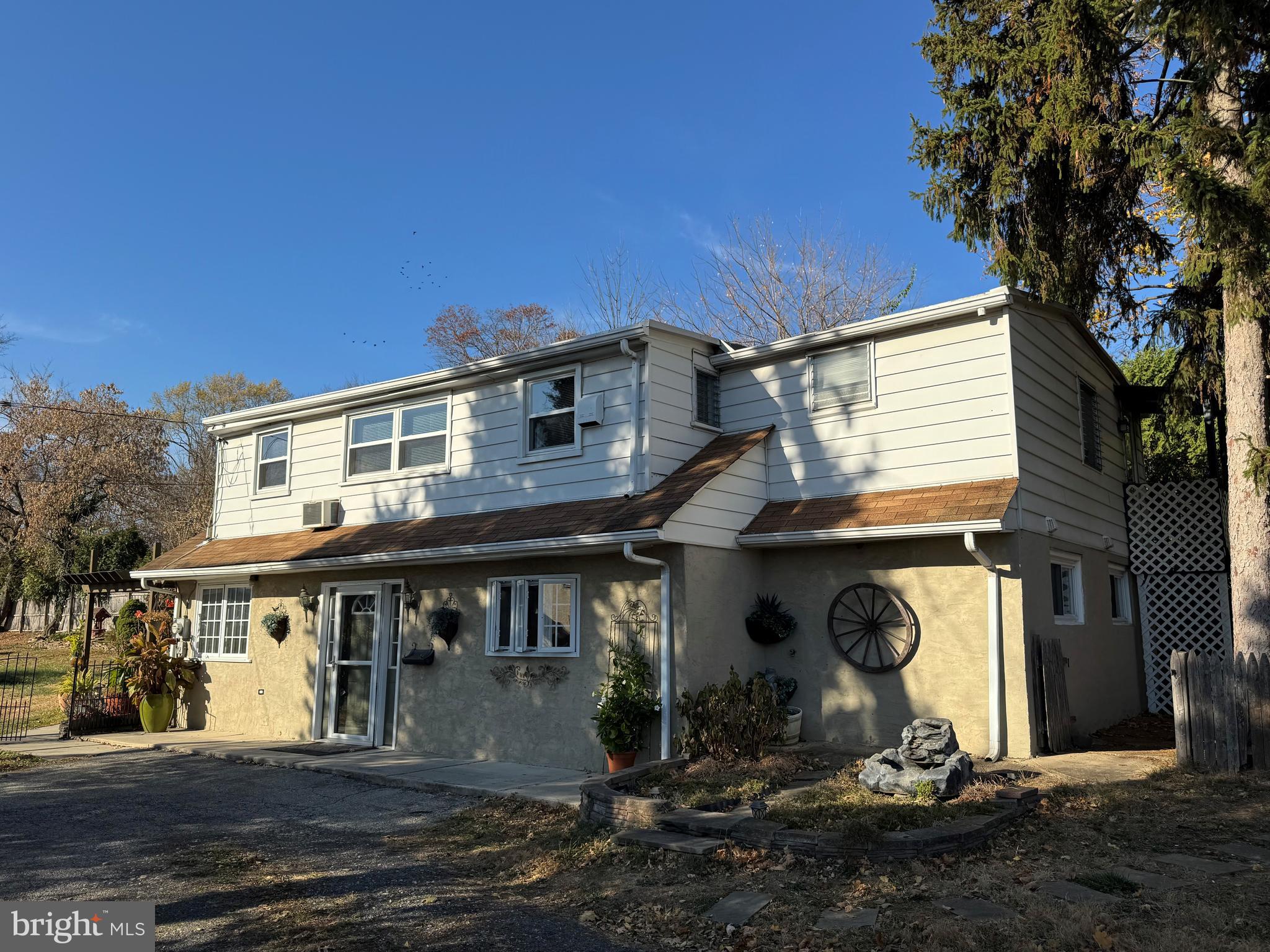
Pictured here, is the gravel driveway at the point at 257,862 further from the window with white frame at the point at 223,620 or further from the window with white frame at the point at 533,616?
the window with white frame at the point at 223,620

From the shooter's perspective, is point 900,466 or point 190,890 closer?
point 190,890

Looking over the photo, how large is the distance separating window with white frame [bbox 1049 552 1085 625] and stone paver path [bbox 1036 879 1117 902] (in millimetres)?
5668

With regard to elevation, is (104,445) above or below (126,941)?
above

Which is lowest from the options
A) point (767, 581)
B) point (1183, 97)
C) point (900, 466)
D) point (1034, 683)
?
point (1034, 683)

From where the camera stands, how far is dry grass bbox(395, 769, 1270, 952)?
15.9ft

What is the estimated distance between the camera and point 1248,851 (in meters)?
6.14

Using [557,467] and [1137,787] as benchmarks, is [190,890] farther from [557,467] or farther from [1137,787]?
[1137,787]

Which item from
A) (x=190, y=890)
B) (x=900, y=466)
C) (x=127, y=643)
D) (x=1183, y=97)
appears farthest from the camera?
(x=127, y=643)

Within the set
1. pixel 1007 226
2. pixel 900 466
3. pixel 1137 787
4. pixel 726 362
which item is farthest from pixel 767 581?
pixel 1007 226

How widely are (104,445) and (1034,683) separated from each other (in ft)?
95.4

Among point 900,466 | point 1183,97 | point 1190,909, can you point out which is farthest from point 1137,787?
point 1183,97

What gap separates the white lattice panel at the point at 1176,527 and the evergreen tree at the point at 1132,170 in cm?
142

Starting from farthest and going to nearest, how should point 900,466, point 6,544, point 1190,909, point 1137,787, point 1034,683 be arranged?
1. point 6,544
2. point 900,466
3. point 1034,683
4. point 1137,787
5. point 1190,909

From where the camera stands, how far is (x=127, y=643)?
15.2 metres
